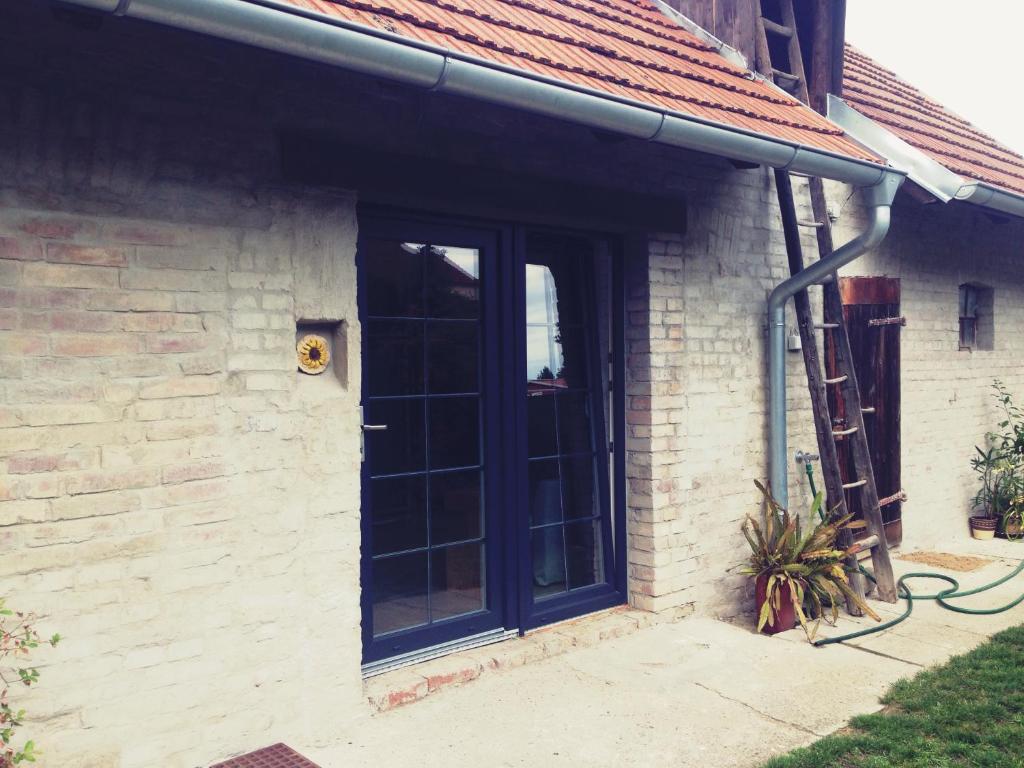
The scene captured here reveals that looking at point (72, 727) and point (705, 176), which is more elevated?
point (705, 176)

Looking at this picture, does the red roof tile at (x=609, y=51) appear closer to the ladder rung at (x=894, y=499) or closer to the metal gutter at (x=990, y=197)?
the metal gutter at (x=990, y=197)

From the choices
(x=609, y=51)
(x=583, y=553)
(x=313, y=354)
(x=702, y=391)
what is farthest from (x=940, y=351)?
(x=313, y=354)

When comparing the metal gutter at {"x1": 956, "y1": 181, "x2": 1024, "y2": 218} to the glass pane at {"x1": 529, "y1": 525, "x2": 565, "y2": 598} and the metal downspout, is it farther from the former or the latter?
the glass pane at {"x1": 529, "y1": 525, "x2": 565, "y2": 598}

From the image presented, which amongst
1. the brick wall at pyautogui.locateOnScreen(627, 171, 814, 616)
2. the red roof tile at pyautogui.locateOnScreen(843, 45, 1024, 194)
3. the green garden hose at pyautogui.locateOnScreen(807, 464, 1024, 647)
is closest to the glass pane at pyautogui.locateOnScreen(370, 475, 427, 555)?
the brick wall at pyautogui.locateOnScreen(627, 171, 814, 616)

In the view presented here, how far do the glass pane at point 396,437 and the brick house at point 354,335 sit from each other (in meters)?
0.02

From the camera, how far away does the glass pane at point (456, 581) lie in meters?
4.19

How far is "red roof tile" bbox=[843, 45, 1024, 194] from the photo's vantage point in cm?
665

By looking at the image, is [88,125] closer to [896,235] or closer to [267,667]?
[267,667]

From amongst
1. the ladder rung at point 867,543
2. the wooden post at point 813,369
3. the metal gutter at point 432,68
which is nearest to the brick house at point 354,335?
the metal gutter at point 432,68

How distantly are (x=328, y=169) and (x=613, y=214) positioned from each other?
5.51ft

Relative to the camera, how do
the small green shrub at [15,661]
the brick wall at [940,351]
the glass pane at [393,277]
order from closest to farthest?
the small green shrub at [15,661] → the glass pane at [393,277] → the brick wall at [940,351]

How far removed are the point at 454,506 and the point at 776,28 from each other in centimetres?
386

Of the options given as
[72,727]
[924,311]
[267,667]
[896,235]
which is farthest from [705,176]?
[72,727]

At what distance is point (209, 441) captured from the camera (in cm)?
322
